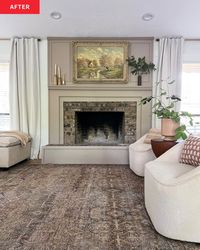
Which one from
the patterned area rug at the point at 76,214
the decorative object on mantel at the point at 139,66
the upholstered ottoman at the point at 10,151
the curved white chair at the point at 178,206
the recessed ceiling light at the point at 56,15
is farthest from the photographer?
the decorative object on mantel at the point at 139,66

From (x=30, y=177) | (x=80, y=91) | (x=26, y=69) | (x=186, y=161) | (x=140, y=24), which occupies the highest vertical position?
(x=140, y=24)

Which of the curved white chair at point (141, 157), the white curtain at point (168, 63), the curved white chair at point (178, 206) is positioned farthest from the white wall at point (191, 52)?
the curved white chair at point (178, 206)

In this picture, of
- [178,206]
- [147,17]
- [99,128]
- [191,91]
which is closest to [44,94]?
[99,128]

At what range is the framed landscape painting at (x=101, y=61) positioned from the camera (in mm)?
5738

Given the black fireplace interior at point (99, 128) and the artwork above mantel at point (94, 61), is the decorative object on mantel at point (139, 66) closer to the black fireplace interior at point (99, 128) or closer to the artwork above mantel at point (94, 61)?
the artwork above mantel at point (94, 61)

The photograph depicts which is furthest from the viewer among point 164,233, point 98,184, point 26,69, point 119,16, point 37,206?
point 26,69

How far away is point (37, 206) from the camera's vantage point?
267 cm

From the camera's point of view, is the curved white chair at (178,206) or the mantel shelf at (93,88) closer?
the curved white chair at (178,206)

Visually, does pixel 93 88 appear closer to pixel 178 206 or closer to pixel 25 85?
pixel 25 85

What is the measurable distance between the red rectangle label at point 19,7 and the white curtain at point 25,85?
884mm

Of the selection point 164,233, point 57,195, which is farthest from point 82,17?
point 164,233

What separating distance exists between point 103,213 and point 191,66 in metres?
4.55

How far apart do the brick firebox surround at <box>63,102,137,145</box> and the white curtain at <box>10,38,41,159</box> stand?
683mm

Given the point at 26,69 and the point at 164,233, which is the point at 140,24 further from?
the point at 164,233
